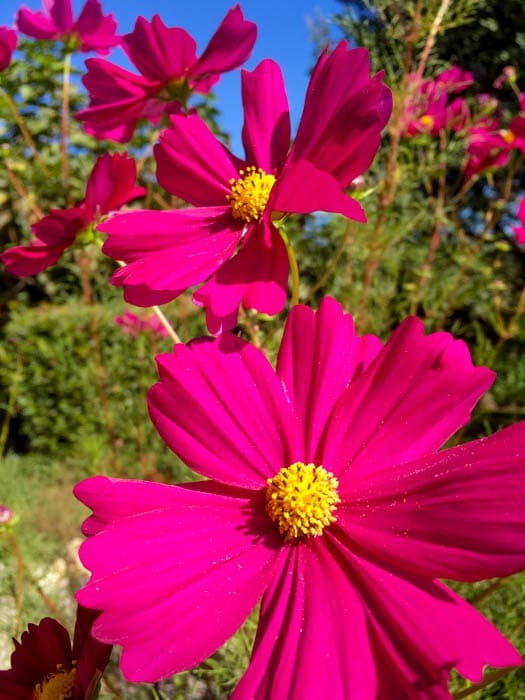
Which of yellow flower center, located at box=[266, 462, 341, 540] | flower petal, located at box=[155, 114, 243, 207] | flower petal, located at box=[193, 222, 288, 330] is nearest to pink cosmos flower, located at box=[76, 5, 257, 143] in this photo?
flower petal, located at box=[155, 114, 243, 207]

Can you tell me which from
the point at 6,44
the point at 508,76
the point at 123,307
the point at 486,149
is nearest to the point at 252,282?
the point at 6,44

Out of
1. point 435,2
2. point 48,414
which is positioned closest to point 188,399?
point 435,2

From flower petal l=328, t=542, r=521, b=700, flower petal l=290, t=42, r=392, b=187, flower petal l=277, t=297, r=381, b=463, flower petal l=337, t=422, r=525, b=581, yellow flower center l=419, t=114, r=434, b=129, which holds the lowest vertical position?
flower petal l=328, t=542, r=521, b=700

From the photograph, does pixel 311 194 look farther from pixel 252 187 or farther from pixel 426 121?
pixel 426 121

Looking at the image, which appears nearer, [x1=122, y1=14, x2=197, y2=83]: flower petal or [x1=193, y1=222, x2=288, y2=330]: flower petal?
[x1=193, y1=222, x2=288, y2=330]: flower petal

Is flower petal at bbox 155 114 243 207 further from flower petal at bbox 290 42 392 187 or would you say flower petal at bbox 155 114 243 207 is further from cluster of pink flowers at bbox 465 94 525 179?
cluster of pink flowers at bbox 465 94 525 179

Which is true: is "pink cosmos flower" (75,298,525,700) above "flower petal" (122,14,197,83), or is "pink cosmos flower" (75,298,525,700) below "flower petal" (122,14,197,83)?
below
